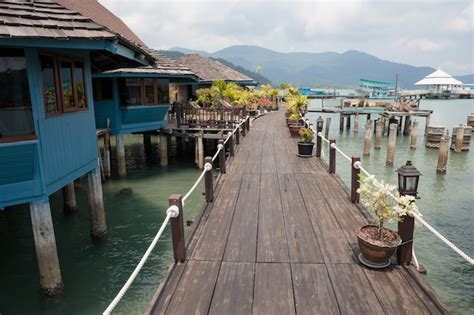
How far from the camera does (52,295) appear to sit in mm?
7734

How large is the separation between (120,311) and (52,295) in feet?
5.51

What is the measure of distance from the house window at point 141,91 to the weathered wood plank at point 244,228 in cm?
1072

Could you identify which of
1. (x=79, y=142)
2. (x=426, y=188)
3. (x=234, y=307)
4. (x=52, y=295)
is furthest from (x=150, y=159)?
(x=234, y=307)

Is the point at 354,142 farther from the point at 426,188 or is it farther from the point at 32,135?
the point at 32,135

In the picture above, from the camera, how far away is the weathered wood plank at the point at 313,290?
13.1 feet

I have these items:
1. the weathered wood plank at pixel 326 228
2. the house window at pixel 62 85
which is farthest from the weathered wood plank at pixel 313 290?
the house window at pixel 62 85

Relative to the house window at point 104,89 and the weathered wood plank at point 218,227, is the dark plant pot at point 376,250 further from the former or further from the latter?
the house window at point 104,89

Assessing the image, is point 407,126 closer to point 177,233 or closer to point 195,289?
point 177,233

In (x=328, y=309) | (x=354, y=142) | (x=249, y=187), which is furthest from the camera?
(x=354, y=142)

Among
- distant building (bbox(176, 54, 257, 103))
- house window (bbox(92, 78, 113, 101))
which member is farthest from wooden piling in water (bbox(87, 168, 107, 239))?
distant building (bbox(176, 54, 257, 103))

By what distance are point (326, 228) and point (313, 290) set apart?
205 centimetres

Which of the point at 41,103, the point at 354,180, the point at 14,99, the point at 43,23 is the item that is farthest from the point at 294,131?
the point at 14,99

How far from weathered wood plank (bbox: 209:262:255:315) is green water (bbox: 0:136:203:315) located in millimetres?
3970

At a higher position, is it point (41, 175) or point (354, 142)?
point (41, 175)
